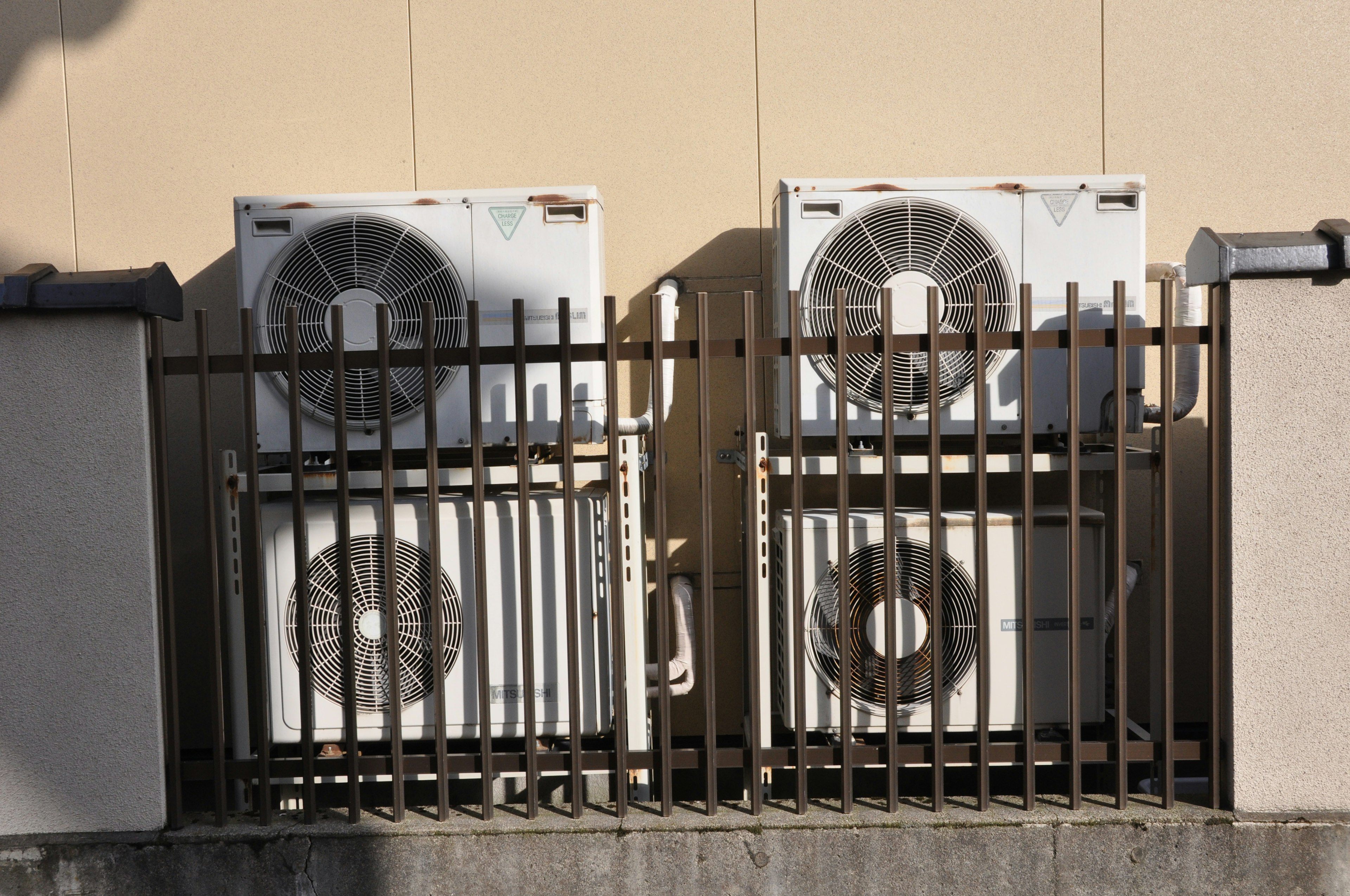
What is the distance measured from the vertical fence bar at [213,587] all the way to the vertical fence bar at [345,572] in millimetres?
148

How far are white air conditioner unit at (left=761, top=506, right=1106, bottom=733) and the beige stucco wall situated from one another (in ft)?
2.66

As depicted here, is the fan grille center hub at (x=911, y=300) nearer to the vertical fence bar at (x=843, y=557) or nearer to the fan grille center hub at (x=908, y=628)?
the vertical fence bar at (x=843, y=557)

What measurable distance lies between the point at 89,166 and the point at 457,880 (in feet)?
9.80

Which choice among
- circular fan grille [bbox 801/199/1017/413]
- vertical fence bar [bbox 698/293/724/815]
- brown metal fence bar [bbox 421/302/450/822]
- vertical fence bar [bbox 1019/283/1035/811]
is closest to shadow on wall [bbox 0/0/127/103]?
brown metal fence bar [bbox 421/302/450/822]

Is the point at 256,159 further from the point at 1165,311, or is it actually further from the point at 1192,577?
the point at 1192,577

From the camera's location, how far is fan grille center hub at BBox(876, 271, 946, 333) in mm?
2766

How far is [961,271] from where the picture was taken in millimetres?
2787

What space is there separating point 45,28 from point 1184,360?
4.30 meters

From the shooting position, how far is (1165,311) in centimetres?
253

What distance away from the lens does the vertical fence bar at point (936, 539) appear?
255cm

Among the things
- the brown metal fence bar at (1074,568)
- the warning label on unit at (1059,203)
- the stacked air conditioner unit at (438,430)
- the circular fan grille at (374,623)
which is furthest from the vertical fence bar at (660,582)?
the warning label on unit at (1059,203)

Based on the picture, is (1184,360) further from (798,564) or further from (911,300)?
(798,564)

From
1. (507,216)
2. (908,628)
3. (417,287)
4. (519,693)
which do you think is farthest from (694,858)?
(507,216)

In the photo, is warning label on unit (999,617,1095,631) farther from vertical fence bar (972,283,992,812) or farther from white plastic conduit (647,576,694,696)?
white plastic conduit (647,576,694,696)
